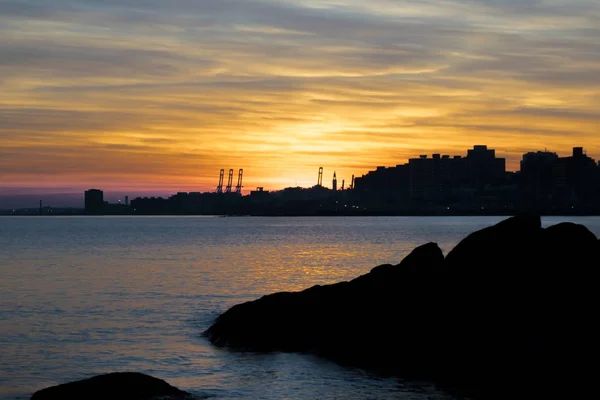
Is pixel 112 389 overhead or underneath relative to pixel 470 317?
underneath

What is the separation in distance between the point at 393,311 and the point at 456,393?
5.24 m

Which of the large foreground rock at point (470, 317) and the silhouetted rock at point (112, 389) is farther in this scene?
the large foreground rock at point (470, 317)

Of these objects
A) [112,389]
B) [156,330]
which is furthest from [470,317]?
[156,330]

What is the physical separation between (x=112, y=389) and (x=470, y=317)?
10.7 m

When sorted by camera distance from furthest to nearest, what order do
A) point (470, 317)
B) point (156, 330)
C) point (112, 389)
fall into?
1. point (156, 330)
2. point (470, 317)
3. point (112, 389)

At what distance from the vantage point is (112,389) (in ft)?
58.0

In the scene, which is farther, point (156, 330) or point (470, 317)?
point (156, 330)

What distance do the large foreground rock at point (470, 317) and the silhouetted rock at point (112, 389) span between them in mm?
7746

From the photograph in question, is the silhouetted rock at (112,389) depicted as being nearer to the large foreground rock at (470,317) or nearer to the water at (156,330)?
the water at (156,330)

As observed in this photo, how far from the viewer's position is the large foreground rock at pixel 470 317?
2130cm

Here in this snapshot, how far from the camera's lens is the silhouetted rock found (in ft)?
57.3

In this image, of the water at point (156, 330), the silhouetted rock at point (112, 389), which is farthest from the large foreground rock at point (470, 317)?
the silhouetted rock at point (112, 389)

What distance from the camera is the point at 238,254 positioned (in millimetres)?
85562

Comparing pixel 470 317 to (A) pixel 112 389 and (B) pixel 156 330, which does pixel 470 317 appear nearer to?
(A) pixel 112 389
